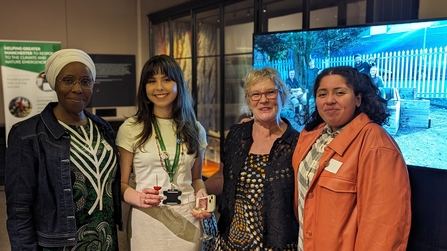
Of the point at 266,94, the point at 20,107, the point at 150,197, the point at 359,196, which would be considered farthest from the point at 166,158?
the point at 20,107

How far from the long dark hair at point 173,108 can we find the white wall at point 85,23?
154 inches

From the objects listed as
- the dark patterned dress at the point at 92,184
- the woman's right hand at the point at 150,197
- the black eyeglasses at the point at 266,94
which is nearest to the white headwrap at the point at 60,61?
the dark patterned dress at the point at 92,184

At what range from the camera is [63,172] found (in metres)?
1.58

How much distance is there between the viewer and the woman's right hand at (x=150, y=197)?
1.66 m

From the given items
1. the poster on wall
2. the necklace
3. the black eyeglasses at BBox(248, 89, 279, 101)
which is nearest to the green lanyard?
the necklace

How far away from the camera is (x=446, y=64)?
6.16ft

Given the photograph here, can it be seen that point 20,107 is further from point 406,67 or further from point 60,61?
point 406,67

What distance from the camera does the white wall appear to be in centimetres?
557

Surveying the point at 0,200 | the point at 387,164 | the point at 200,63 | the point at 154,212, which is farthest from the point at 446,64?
the point at 0,200

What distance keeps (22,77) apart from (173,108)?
4.41 meters

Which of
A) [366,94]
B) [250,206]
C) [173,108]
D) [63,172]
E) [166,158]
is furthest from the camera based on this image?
[173,108]

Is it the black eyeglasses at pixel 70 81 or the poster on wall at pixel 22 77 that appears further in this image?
the poster on wall at pixel 22 77

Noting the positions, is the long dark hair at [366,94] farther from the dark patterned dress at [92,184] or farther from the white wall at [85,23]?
the white wall at [85,23]

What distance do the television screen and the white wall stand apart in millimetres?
3617
